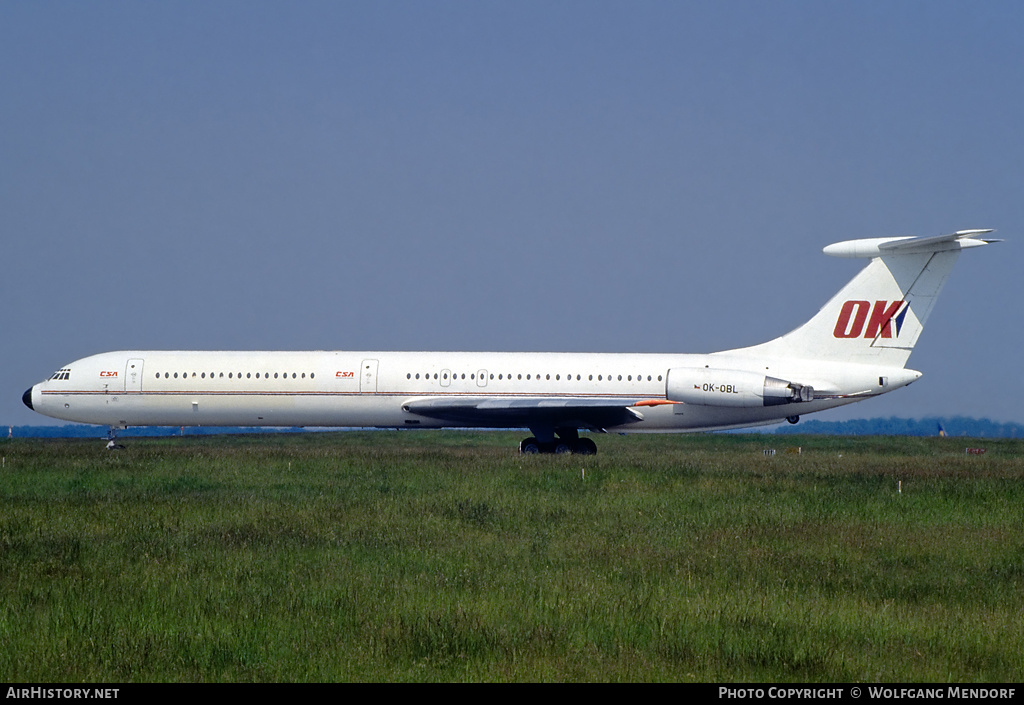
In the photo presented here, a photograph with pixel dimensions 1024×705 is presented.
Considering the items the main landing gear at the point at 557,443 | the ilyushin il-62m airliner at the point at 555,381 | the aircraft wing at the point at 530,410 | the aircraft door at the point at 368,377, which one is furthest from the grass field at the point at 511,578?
the aircraft door at the point at 368,377

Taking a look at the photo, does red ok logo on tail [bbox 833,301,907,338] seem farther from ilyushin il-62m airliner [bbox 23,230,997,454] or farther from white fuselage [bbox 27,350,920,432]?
white fuselage [bbox 27,350,920,432]

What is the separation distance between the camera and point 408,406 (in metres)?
32.4

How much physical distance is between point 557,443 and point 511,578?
20.7 metres

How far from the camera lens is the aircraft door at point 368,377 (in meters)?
32.7

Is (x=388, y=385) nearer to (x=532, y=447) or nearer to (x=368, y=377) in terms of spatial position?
(x=368, y=377)

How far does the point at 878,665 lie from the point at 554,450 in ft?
78.4

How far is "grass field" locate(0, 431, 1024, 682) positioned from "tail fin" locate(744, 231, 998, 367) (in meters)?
8.63

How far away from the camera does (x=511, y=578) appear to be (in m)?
11.8

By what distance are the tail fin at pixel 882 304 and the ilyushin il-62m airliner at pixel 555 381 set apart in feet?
0.10

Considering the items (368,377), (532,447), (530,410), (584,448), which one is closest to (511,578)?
(530,410)

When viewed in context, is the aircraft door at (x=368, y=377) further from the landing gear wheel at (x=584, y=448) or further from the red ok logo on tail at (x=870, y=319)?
the red ok logo on tail at (x=870, y=319)

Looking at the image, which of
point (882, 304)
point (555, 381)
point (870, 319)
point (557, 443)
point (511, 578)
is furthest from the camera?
point (557, 443)

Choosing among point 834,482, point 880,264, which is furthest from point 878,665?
point 880,264
